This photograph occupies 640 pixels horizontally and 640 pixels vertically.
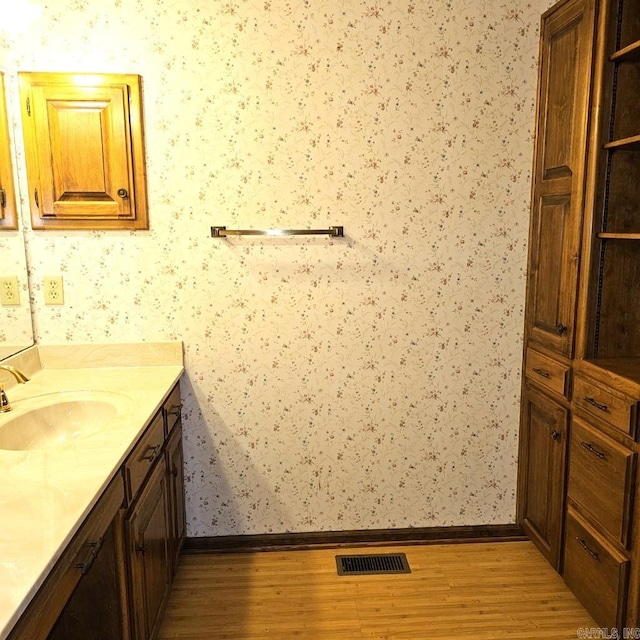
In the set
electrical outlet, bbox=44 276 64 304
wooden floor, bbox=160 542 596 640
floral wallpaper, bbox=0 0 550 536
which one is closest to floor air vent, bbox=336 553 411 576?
wooden floor, bbox=160 542 596 640

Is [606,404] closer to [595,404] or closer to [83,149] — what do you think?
[595,404]

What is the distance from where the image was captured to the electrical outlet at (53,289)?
7.36 ft

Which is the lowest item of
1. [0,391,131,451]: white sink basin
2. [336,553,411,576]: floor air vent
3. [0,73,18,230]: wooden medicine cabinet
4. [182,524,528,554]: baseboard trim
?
[336,553,411,576]: floor air vent

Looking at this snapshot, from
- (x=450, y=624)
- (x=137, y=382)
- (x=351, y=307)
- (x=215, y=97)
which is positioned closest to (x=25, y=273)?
(x=137, y=382)

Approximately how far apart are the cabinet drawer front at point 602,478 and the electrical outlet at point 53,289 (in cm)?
203

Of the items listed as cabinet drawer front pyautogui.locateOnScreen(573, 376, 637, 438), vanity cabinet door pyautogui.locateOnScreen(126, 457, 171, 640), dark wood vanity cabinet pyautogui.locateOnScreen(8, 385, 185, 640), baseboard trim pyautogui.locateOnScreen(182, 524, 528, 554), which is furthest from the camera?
baseboard trim pyautogui.locateOnScreen(182, 524, 528, 554)

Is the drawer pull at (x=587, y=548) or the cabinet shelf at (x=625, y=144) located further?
the drawer pull at (x=587, y=548)

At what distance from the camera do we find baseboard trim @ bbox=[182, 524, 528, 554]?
2449 millimetres

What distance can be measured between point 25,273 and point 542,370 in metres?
2.08

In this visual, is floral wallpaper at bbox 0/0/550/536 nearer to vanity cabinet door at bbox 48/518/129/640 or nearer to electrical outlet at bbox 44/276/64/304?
electrical outlet at bbox 44/276/64/304

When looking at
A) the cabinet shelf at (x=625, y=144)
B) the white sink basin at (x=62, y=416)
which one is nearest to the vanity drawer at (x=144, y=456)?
the white sink basin at (x=62, y=416)

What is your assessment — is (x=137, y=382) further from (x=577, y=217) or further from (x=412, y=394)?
(x=577, y=217)

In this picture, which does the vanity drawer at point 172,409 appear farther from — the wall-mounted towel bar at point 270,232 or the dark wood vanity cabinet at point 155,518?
the wall-mounted towel bar at point 270,232

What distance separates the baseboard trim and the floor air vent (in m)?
0.08
